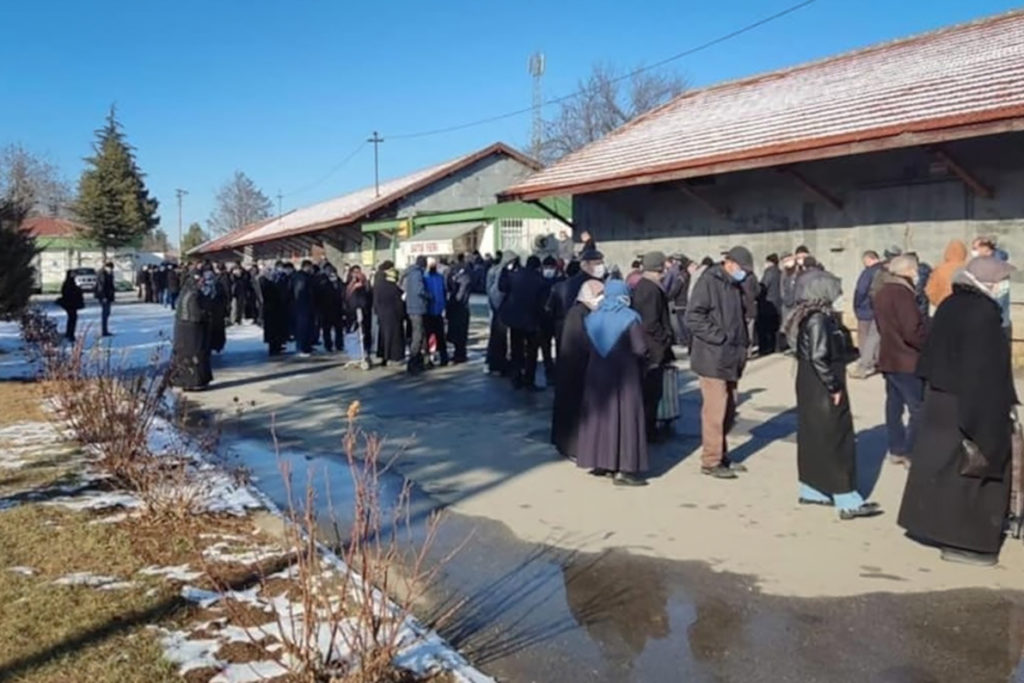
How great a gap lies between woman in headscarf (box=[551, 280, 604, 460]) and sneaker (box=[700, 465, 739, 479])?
1110mm

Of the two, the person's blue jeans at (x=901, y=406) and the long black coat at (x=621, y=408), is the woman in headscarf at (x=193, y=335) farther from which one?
the person's blue jeans at (x=901, y=406)

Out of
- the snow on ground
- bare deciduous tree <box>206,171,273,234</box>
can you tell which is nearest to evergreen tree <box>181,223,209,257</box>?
bare deciduous tree <box>206,171,273,234</box>

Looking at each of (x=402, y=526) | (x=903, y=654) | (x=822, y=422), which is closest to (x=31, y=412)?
(x=402, y=526)

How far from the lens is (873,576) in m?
5.04

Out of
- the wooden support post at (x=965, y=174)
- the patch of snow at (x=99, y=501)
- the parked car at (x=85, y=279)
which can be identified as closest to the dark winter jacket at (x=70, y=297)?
the patch of snow at (x=99, y=501)

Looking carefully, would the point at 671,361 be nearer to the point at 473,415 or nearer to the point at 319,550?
the point at 473,415

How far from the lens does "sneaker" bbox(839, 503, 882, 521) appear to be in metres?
6.04

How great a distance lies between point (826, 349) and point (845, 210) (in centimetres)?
1032

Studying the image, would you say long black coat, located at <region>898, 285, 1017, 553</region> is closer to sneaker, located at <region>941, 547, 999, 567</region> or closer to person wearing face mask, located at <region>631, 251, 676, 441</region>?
sneaker, located at <region>941, 547, 999, 567</region>

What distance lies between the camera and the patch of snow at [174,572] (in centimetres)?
495

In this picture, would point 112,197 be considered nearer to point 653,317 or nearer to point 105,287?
point 105,287

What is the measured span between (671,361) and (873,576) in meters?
3.85

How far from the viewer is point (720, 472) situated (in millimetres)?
7273

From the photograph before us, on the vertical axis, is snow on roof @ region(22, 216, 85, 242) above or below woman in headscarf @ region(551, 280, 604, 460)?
above
